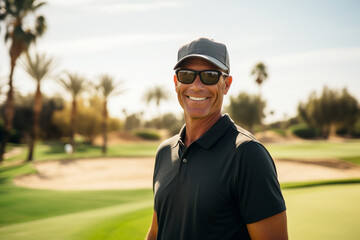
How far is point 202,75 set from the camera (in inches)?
86.9

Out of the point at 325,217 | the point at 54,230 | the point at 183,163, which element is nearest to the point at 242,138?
the point at 183,163

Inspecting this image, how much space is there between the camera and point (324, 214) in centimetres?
549

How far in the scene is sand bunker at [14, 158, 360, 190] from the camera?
18297 mm

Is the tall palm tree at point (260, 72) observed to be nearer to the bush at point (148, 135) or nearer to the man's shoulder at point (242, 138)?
the bush at point (148, 135)

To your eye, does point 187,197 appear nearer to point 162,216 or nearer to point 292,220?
point 162,216

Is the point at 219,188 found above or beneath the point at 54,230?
above

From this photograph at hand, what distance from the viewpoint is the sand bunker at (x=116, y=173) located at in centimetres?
1830

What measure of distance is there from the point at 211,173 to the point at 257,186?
311 millimetres

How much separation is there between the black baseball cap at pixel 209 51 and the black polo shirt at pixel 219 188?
41 centimetres

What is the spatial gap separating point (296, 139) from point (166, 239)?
71.4 meters

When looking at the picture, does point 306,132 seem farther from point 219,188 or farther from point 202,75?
point 219,188

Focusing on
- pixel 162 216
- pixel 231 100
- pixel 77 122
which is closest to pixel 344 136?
pixel 231 100

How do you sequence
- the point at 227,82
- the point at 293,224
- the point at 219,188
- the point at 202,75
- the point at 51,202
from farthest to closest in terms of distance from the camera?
the point at 51,202, the point at 293,224, the point at 227,82, the point at 202,75, the point at 219,188

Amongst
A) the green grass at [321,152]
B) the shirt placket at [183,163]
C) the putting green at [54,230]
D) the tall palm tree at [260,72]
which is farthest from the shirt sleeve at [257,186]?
the tall palm tree at [260,72]
